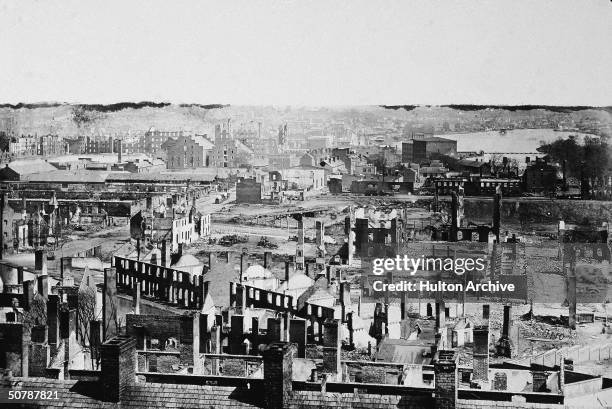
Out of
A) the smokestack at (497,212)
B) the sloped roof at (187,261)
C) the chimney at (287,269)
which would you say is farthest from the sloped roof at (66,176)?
the smokestack at (497,212)

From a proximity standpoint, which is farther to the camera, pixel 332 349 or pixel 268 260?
pixel 268 260

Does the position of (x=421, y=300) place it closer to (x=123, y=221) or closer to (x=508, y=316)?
(x=508, y=316)

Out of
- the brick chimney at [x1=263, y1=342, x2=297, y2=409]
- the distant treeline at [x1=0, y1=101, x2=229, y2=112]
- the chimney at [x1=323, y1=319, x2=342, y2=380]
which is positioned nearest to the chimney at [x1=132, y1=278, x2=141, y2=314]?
the distant treeline at [x1=0, y1=101, x2=229, y2=112]

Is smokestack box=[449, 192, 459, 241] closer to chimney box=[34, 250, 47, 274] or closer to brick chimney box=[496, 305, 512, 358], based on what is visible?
brick chimney box=[496, 305, 512, 358]

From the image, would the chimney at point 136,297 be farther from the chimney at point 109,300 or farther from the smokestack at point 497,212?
the smokestack at point 497,212

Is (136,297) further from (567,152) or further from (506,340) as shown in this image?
(567,152)

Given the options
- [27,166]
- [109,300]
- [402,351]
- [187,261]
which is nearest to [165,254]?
[187,261]

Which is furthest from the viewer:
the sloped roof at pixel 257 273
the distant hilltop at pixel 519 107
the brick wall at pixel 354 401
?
the sloped roof at pixel 257 273
